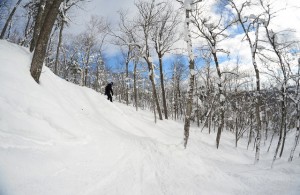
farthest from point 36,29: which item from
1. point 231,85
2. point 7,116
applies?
point 231,85

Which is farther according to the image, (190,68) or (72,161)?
(190,68)

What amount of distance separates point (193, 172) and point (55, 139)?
449cm

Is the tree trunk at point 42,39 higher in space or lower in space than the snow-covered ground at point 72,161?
higher

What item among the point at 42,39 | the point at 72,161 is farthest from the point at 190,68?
the point at 72,161

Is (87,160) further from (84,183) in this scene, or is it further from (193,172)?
(193,172)

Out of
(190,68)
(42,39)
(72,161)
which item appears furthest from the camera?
(190,68)

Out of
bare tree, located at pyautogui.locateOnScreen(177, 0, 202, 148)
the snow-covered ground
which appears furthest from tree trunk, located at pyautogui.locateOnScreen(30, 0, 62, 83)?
bare tree, located at pyautogui.locateOnScreen(177, 0, 202, 148)

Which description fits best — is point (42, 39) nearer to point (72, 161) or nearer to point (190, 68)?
point (72, 161)

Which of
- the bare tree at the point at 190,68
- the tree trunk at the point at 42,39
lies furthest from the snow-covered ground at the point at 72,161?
the bare tree at the point at 190,68

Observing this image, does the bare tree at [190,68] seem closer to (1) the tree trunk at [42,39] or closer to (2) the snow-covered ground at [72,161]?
(2) the snow-covered ground at [72,161]

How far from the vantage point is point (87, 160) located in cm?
538

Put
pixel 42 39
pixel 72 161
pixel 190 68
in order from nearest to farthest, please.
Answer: pixel 72 161 → pixel 42 39 → pixel 190 68

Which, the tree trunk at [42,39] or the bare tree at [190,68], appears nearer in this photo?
the tree trunk at [42,39]

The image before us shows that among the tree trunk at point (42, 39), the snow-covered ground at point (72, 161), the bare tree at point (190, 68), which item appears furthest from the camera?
the bare tree at point (190, 68)
